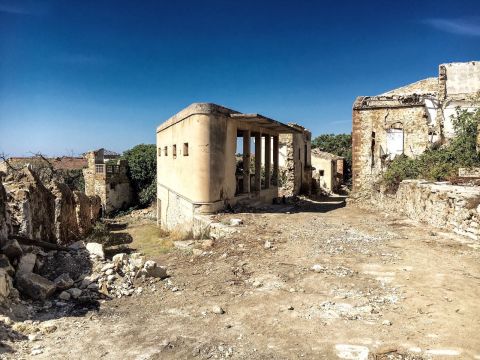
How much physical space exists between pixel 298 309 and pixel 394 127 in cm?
1448

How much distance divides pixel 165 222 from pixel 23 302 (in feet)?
39.6

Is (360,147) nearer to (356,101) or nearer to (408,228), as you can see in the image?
(356,101)

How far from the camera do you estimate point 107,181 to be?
75.5ft

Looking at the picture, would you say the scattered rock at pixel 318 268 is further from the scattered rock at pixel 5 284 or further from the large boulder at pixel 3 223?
the large boulder at pixel 3 223

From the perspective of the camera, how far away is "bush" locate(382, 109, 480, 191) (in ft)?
40.2

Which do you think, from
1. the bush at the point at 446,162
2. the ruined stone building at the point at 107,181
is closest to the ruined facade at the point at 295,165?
the bush at the point at 446,162

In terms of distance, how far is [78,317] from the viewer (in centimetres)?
507

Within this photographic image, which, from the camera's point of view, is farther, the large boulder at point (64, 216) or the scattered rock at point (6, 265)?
the large boulder at point (64, 216)

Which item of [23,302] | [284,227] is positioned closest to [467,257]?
[284,227]

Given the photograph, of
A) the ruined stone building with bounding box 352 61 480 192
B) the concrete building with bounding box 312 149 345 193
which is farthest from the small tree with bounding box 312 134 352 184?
the ruined stone building with bounding box 352 61 480 192

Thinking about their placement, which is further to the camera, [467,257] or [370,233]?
[370,233]

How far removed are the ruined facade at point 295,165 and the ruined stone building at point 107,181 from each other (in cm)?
1075

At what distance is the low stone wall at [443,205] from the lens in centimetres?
820

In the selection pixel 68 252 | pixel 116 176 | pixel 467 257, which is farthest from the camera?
pixel 116 176
